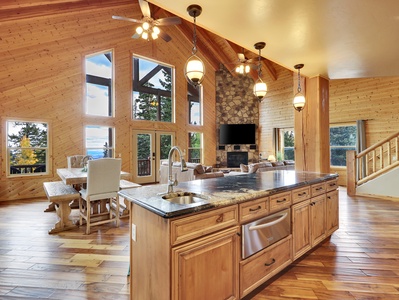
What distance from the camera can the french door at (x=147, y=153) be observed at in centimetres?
802

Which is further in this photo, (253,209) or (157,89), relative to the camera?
(157,89)

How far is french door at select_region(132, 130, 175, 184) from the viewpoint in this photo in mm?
8023

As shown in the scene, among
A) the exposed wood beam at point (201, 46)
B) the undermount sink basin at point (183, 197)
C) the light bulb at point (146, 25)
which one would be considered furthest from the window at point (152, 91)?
the undermount sink basin at point (183, 197)

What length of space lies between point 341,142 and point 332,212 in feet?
19.4

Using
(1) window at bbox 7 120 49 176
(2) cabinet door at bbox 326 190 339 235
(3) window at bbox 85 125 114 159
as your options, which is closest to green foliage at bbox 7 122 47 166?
(1) window at bbox 7 120 49 176

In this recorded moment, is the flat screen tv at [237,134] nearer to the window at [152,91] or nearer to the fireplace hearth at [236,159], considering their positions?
the fireplace hearth at [236,159]

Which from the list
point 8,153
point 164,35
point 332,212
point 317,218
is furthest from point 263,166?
point 8,153

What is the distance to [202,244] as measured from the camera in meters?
1.48

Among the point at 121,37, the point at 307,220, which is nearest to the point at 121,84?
the point at 121,37

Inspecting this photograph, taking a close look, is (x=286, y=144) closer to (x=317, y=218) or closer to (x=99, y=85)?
(x=317, y=218)

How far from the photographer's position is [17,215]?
4281 millimetres

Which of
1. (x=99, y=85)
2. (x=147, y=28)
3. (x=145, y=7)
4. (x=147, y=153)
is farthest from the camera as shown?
(x=147, y=153)

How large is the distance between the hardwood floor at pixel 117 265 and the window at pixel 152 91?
545 centimetres

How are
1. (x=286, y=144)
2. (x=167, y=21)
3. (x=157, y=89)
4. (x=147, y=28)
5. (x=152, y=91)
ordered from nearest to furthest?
(x=167, y=21) < (x=147, y=28) < (x=152, y=91) < (x=157, y=89) < (x=286, y=144)
